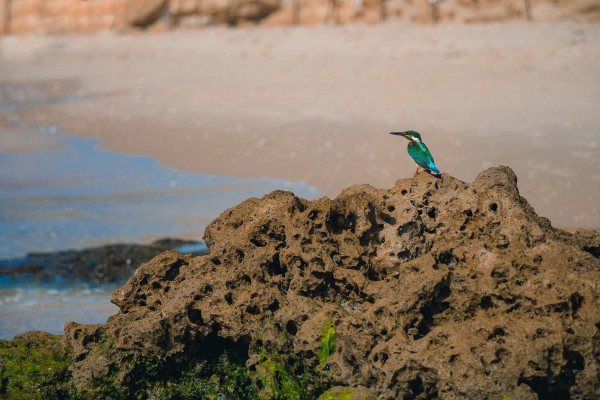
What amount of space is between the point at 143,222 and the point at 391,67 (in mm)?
8134

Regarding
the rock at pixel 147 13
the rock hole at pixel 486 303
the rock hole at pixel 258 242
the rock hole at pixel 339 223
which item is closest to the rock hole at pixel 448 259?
the rock hole at pixel 486 303

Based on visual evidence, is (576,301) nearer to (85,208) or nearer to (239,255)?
(239,255)

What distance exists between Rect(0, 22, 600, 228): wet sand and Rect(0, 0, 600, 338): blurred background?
0.05 metres

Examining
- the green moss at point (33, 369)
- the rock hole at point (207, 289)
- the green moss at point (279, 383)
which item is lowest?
the green moss at point (33, 369)

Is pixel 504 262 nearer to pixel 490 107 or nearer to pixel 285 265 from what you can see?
pixel 285 265

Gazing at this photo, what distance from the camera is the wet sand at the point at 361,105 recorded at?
12391mm

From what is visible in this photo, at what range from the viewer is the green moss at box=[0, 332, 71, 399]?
525cm

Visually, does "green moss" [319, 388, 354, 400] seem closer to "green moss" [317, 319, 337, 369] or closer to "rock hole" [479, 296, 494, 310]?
"green moss" [317, 319, 337, 369]

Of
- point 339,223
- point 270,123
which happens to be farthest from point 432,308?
point 270,123

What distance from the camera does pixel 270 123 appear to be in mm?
15555

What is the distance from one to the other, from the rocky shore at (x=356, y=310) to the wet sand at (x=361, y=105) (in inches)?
211

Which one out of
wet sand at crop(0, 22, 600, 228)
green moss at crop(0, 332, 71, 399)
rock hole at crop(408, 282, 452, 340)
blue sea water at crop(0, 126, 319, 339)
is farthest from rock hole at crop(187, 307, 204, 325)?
wet sand at crop(0, 22, 600, 228)

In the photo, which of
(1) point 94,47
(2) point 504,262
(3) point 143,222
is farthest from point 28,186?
(1) point 94,47

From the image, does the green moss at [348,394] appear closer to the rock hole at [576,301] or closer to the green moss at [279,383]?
the green moss at [279,383]
